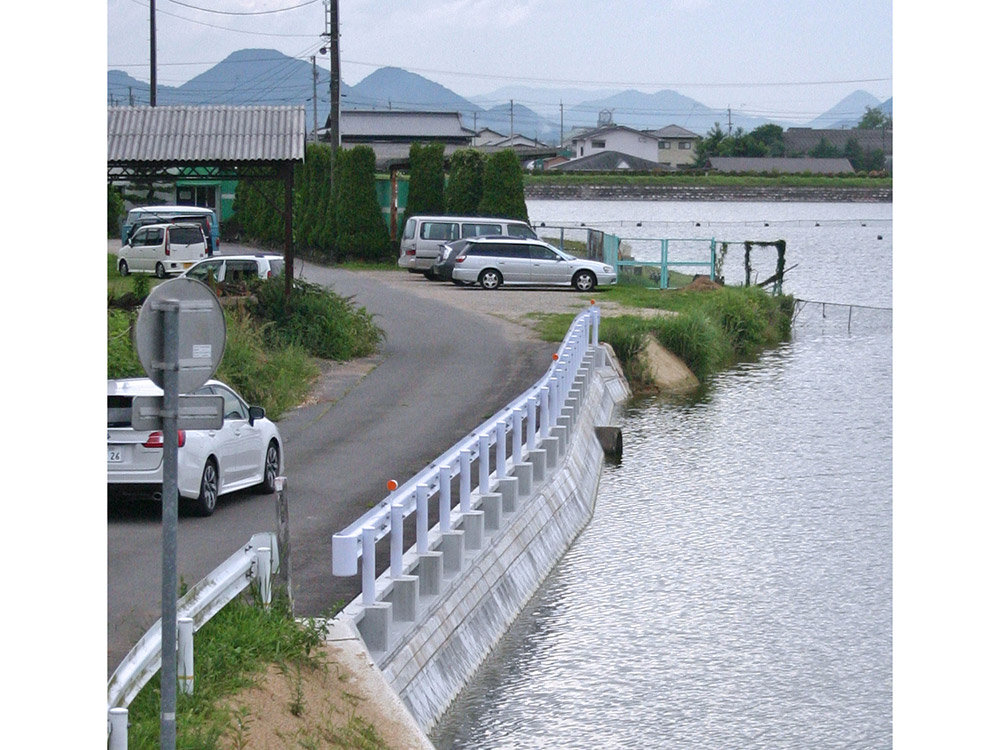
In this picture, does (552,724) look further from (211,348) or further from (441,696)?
(211,348)

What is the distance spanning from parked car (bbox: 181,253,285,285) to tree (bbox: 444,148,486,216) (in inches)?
672

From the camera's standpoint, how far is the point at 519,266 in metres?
42.3

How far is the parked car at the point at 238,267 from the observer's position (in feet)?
105

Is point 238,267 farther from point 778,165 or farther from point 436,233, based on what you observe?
point 778,165

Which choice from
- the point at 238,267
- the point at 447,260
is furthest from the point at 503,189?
the point at 238,267

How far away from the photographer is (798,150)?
541 ft

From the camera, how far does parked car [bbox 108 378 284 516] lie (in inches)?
589

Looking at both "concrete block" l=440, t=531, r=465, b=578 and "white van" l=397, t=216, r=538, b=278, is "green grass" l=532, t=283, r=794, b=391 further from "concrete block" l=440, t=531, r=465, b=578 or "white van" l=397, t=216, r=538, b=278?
"concrete block" l=440, t=531, r=465, b=578

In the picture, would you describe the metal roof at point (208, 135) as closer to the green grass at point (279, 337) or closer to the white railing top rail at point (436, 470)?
the green grass at point (279, 337)

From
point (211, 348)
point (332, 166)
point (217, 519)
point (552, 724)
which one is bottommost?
point (552, 724)

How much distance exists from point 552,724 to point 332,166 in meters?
39.0

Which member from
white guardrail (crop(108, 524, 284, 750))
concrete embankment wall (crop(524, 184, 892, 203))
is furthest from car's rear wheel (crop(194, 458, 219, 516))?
concrete embankment wall (crop(524, 184, 892, 203))

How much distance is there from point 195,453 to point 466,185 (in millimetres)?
35444
